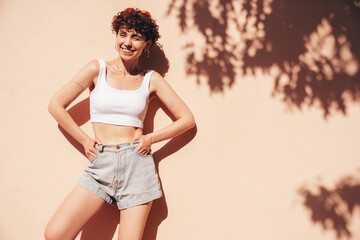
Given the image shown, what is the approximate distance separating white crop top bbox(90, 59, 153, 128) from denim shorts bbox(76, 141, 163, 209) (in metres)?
0.29

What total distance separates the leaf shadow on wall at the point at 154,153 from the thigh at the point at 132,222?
0.57m

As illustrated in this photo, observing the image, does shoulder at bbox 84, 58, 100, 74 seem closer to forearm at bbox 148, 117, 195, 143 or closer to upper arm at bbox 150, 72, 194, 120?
upper arm at bbox 150, 72, 194, 120

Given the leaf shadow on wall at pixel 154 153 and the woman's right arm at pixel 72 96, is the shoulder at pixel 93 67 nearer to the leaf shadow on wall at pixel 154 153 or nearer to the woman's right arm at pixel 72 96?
the woman's right arm at pixel 72 96

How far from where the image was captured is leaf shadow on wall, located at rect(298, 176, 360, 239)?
3299 mm

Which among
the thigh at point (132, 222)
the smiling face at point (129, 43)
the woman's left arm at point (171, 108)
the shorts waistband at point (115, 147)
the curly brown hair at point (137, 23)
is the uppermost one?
the curly brown hair at point (137, 23)

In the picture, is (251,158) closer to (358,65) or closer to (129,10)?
(358,65)

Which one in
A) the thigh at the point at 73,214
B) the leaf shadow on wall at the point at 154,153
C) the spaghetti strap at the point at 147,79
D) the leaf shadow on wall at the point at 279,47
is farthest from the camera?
the leaf shadow on wall at the point at 279,47

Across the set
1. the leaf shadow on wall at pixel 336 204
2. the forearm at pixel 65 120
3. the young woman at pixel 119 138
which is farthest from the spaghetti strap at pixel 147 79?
the leaf shadow on wall at pixel 336 204

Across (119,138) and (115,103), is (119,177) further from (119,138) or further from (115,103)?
(115,103)

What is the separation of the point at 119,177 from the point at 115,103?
31.0 inches

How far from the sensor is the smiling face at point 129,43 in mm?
2781

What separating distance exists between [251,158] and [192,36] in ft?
6.03

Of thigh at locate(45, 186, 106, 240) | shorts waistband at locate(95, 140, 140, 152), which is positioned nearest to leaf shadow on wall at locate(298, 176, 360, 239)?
shorts waistband at locate(95, 140, 140, 152)

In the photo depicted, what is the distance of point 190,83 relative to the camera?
3438mm
